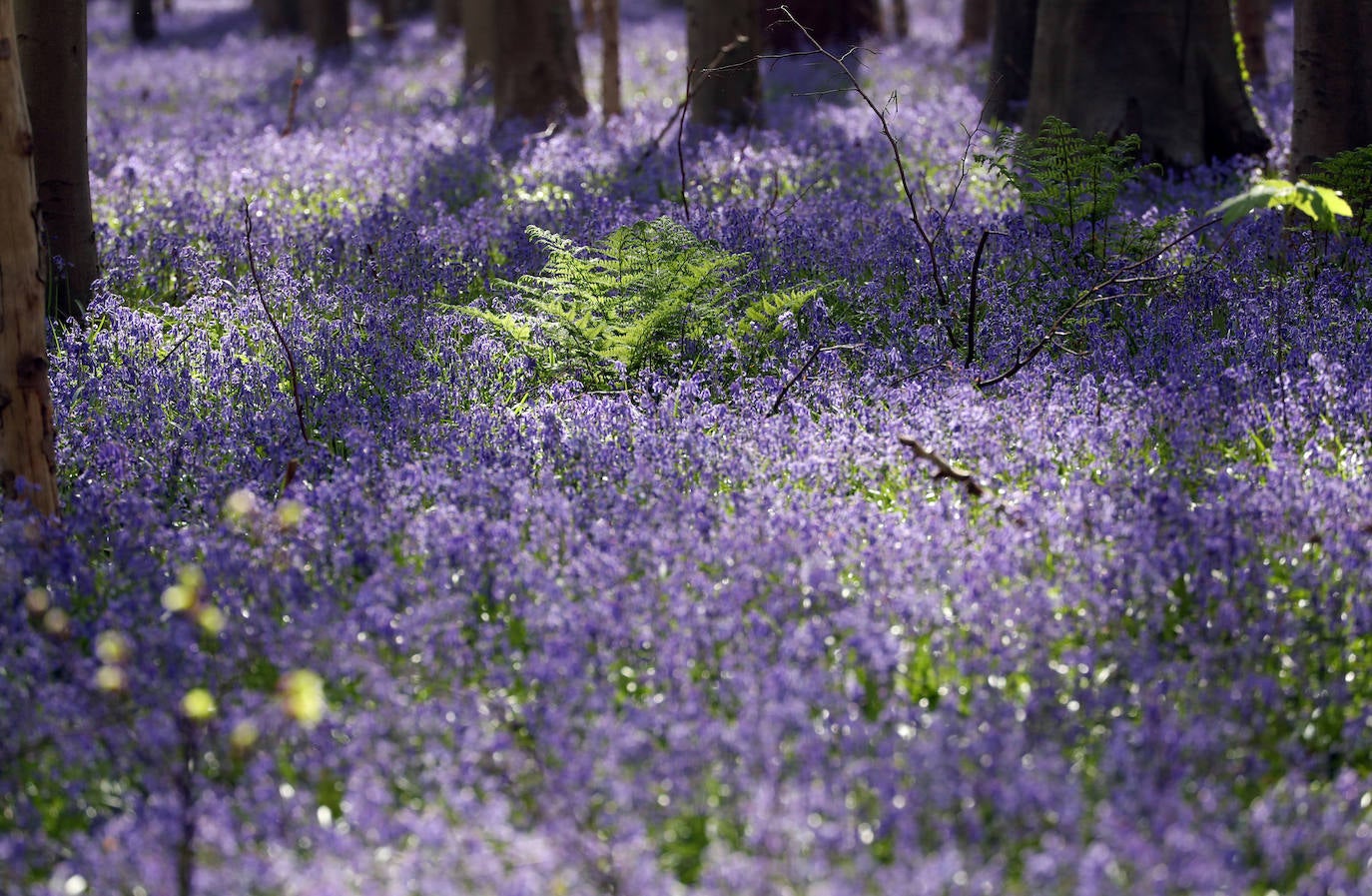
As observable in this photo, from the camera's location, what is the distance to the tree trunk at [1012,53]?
11469 millimetres

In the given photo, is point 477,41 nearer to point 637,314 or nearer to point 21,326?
point 637,314

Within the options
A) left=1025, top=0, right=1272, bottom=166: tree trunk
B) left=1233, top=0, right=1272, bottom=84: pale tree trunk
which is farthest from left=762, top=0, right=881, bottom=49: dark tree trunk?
left=1025, top=0, right=1272, bottom=166: tree trunk

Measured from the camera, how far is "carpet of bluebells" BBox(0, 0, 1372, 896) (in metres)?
2.60

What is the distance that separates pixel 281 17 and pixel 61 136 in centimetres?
2081

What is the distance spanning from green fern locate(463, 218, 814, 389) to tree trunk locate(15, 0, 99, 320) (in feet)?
Answer: 7.21

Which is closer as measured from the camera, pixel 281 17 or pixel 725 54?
pixel 725 54

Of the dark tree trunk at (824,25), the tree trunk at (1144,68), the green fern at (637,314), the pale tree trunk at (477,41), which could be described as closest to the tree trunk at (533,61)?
the pale tree trunk at (477,41)

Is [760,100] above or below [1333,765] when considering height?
above

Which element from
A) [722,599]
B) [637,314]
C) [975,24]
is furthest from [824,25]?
[722,599]

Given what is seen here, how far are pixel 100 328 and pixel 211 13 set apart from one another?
100 feet

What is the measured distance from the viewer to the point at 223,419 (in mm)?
4898

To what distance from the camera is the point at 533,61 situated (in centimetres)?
1178

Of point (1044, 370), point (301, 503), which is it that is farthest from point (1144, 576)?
point (301, 503)

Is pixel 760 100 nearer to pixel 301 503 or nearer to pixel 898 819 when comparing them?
pixel 301 503
